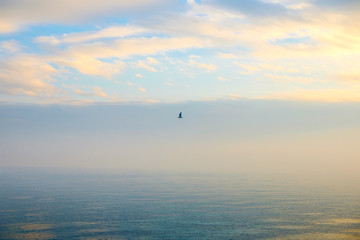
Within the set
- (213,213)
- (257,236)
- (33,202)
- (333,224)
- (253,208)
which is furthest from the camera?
(33,202)

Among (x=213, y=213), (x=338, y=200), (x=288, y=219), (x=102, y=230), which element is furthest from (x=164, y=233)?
(x=338, y=200)

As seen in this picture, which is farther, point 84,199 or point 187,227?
point 84,199

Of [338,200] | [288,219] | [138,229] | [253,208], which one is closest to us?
[138,229]

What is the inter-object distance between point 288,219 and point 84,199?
8562 cm

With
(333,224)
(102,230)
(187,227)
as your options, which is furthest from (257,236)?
(102,230)

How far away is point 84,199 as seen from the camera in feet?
504

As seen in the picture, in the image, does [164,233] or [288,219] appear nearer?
[164,233]

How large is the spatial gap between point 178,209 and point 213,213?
1318cm

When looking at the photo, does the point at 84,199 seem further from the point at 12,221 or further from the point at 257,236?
the point at 257,236

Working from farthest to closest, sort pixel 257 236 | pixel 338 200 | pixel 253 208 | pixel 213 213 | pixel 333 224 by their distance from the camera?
pixel 338 200 → pixel 253 208 → pixel 213 213 → pixel 333 224 → pixel 257 236

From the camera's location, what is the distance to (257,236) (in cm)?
8712

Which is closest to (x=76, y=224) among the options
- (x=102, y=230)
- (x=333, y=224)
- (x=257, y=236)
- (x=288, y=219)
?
(x=102, y=230)

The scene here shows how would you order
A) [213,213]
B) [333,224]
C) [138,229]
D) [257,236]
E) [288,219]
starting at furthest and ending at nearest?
[213,213] → [288,219] → [333,224] → [138,229] → [257,236]

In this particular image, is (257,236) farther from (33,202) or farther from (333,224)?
(33,202)
